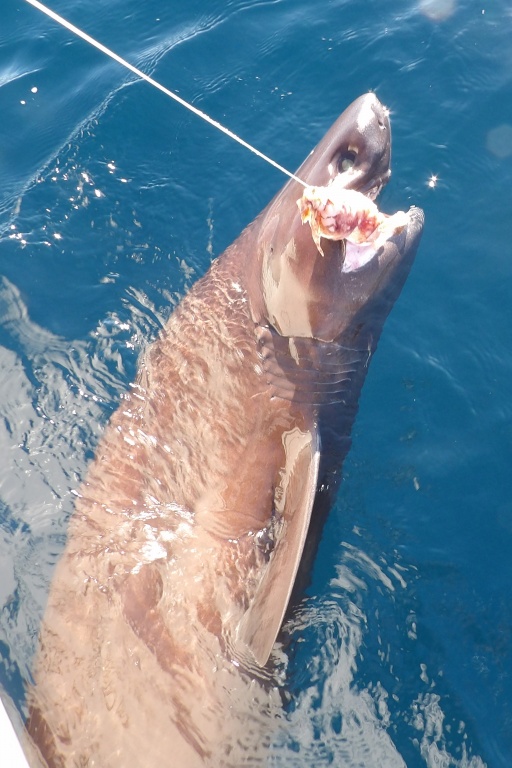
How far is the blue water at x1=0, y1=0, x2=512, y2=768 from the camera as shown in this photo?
4688 mm

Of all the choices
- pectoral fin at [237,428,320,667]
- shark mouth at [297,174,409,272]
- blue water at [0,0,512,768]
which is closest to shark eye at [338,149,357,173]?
shark mouth at [297,174,409,272]

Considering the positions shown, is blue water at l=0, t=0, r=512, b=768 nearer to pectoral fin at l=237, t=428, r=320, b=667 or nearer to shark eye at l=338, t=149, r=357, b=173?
pectoral fin at l=237, t=428, r=320, b=667

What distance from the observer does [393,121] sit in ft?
24.9

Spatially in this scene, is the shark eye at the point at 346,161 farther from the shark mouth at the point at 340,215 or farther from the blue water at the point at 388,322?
the blue water at the point at 388,322

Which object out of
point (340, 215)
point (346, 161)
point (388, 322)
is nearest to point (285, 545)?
point (340, 215)

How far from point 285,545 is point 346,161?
2.27 metres

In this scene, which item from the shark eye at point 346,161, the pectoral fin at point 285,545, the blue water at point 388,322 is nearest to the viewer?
the pectoral fin at point 285,545

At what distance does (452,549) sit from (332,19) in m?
6.27

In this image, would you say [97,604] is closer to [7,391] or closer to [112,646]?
[112,646]

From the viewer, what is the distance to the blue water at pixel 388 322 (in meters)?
4.69

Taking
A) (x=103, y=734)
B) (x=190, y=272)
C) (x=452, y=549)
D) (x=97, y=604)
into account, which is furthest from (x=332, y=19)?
(x=103, y=734)

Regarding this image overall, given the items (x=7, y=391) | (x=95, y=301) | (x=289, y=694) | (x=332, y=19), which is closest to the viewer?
(x=289, y=694)

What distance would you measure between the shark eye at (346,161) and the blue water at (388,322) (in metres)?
2.22

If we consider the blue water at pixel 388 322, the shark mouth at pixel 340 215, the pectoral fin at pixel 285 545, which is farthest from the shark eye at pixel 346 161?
the blue water at pixel 388 322
